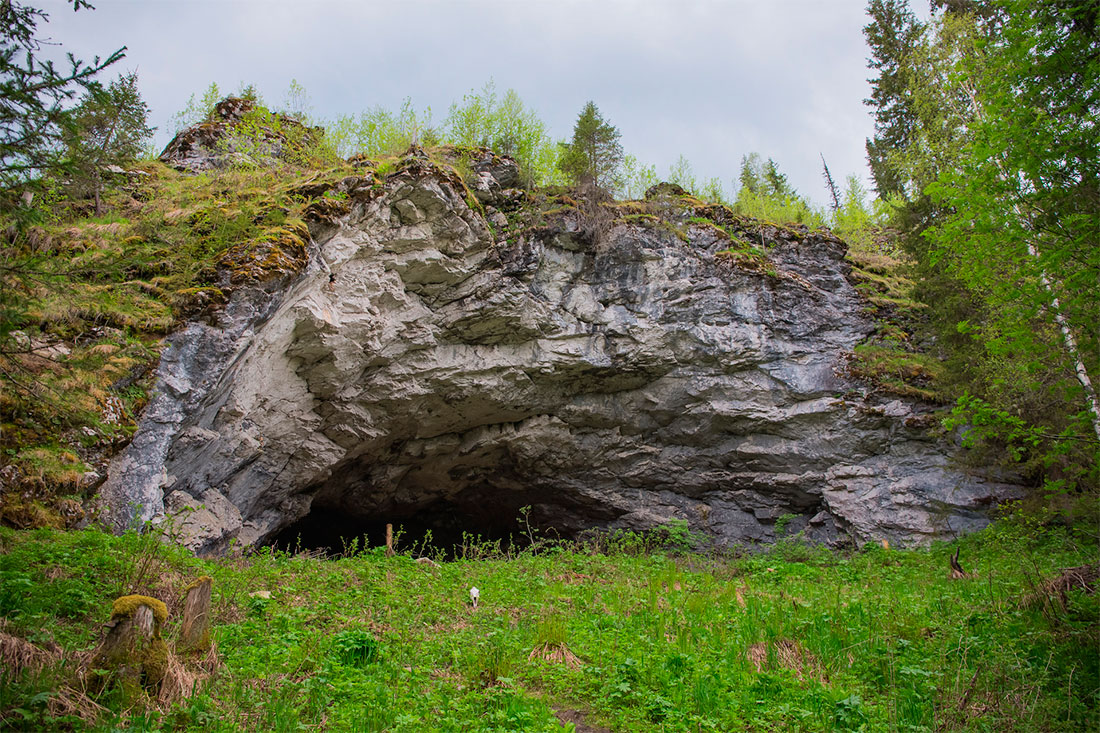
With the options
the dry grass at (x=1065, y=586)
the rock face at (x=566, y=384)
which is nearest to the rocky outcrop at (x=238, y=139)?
the rock face at (x=566, y=384)

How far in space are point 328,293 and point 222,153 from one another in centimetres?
661

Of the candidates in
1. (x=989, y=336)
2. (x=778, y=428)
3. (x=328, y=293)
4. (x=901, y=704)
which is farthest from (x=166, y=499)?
(x=989, y=336)

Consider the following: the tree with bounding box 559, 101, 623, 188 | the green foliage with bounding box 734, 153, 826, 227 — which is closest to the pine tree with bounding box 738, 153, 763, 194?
the green foliage with bounding box 734, 153, 826, 227

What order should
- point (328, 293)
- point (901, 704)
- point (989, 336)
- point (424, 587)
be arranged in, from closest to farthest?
point (901, 704)
point (424, 587)
point (989, 336)
point (328, 293)

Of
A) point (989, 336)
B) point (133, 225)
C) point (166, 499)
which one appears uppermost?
point (133, 225)

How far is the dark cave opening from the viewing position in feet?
55.2

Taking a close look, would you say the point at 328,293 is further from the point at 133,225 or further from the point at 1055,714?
the point at 1055,714

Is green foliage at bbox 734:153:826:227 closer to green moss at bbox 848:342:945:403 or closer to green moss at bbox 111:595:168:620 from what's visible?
green moss at bbox 848:342:945:403

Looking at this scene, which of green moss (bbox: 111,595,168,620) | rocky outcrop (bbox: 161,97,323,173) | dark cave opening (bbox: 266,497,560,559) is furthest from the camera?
dark cave opening (bbox: 266,497,560,559)

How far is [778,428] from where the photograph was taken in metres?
14.0

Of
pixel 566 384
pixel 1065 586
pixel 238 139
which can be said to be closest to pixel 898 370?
pixel 566 384

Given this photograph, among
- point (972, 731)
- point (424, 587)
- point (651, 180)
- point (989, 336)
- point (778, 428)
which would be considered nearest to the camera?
point (972, 731)

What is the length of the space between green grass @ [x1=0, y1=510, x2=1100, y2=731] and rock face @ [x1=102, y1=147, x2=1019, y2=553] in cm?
551

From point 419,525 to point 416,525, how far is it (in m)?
0.09
